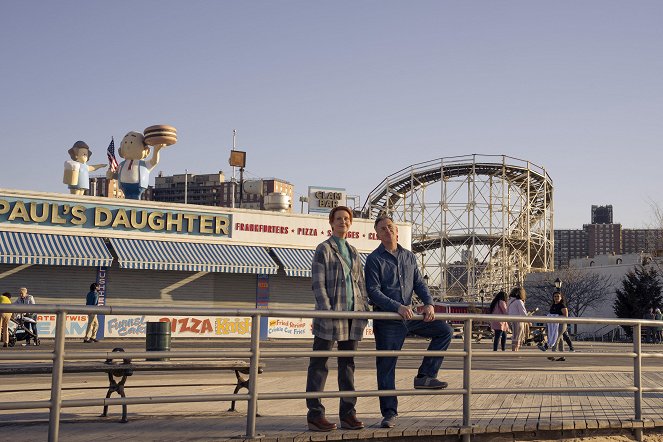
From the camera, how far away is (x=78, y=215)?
34219 millimetres

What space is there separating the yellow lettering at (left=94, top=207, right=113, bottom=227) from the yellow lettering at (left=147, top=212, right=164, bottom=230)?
1673 millimetres

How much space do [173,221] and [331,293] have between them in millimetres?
28443

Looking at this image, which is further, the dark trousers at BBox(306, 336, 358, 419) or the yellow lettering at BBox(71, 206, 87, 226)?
the yellow lettering at BBox(71, 206, 87, 226)

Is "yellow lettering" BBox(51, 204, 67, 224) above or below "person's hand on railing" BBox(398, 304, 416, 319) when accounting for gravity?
above

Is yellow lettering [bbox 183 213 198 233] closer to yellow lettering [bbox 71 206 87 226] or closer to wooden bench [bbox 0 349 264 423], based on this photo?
yellow lettering [bbox 71 206 87 226]

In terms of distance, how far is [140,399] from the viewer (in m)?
7.61

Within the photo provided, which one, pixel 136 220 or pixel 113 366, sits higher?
pixel 136 220

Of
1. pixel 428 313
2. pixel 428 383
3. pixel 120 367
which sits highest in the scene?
pixel 428 313

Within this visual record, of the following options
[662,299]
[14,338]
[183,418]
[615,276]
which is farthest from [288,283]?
[615,276]

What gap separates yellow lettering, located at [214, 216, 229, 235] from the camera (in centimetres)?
3738

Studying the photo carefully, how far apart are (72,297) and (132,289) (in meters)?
2.39

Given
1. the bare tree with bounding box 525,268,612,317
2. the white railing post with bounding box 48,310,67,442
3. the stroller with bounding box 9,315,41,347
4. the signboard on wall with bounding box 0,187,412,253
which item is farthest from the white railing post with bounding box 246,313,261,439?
→ the bare tree with bounding box 525,268,612,317

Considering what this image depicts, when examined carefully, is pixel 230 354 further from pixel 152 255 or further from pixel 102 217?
pixel 102 217

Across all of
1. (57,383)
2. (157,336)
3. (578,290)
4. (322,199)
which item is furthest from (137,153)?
(578,290)
